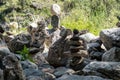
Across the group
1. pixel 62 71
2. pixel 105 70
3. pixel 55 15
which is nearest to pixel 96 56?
pixel 62 71

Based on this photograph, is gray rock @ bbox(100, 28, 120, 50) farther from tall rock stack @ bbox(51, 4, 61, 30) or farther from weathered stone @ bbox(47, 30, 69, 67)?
tall rock stack @ bbox(51, 4, 61, 30)

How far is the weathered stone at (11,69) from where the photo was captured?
19.8ft

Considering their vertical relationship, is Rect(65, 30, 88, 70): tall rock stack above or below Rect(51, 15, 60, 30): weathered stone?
above

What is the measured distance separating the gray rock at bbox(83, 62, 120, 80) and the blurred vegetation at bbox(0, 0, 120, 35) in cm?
1008

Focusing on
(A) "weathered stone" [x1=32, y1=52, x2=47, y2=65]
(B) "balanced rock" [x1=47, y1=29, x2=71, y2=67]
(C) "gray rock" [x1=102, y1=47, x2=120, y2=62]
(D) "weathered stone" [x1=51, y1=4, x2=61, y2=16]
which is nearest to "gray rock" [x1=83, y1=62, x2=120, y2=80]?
(C) "gray rock" [x1=102, y1=47, x2=120, y2=62]

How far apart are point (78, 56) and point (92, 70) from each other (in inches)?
51.3

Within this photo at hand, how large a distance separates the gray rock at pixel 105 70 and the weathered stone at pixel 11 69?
1.78 meters

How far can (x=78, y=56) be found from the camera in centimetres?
873

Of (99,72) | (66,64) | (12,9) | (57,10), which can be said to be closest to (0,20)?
(12,9)

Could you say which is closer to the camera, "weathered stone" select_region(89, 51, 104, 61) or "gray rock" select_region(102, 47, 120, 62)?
"gray rock" select_region(102, 47, 120, 62)

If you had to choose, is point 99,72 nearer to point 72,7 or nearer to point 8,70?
point 8,70

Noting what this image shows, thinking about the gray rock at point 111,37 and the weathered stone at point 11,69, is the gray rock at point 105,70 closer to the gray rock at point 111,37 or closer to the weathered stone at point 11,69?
the weathered stone at point 11,69

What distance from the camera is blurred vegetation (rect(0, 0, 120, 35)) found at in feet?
66.6

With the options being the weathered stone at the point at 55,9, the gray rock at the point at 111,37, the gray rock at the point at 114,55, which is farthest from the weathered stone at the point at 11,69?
the weathered stone at the point at 55,9
